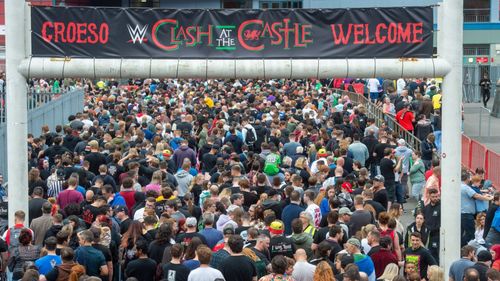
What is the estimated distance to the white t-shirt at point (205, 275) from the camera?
12.8 meters

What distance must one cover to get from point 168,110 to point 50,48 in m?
17.2

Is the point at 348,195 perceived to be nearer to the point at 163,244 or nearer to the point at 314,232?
the point at 314,232

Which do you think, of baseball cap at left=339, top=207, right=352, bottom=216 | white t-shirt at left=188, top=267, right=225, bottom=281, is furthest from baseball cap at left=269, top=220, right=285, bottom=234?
baseball cap at left=339, top=207, right=352, bottom=216

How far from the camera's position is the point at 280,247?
14344mm

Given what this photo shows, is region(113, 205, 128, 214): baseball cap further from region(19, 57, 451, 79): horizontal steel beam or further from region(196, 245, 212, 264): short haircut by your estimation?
region(196, 245, 212, 264): short haircut

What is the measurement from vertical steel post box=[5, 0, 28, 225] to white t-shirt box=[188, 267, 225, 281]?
14.2 ft

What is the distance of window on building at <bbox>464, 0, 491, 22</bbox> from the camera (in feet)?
208

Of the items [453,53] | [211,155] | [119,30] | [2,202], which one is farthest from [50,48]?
[211,155]

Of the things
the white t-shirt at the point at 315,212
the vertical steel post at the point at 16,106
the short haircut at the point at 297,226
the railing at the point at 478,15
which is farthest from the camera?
the railing at the point at 478,15

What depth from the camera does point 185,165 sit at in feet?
67.3

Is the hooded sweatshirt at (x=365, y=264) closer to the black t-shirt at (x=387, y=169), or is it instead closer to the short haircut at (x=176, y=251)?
the short haircut at (x=176, y=251)

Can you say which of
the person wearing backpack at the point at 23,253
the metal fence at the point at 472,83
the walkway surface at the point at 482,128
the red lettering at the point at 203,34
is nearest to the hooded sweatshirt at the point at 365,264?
the person wearing backpack at the point at 23,253

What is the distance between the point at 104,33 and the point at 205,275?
16.5 ft

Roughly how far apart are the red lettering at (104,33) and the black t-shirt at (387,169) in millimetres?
8138
